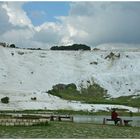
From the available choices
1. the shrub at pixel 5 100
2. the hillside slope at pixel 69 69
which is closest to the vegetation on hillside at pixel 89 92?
the hillside slope at pixel 69 69

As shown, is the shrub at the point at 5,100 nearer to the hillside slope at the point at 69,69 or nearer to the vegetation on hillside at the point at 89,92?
the hillside slope at the point at 69,69

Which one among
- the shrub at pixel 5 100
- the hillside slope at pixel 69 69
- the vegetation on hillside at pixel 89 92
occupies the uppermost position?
the hillside slope at pixel 69 69

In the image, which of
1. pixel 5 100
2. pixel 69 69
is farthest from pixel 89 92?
pixel 5 100

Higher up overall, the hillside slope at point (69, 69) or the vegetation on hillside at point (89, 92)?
the hillside slope at point (69, 69)

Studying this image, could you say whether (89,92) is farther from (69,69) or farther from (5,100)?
(5,100)

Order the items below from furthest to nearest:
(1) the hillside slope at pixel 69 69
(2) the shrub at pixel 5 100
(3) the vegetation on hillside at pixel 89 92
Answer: (1) the hillside slope at pixel 69 69 < (3) the vegetation on hillside at pixel 89 92 < (2) the shrub at pixel 5 100

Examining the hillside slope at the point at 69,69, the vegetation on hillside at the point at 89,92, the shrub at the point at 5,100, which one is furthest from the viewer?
the hillside slope at the point at 69,69

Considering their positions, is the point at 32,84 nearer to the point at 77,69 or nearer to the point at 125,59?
the point at 77,69

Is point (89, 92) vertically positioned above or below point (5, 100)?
above

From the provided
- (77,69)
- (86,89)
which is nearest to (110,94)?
(86,89)

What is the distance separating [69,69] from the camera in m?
152

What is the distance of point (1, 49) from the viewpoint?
153875 millimetres

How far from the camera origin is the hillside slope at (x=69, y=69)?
137m

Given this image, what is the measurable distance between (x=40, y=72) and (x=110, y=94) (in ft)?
76.5
